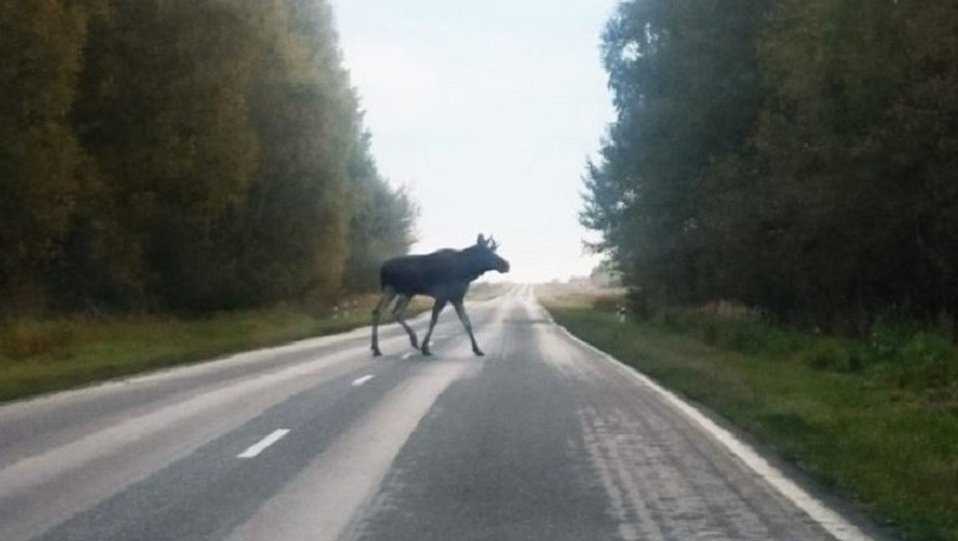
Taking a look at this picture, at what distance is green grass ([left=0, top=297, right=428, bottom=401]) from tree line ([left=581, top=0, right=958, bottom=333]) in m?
11.4

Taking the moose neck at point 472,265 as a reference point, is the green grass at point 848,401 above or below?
below

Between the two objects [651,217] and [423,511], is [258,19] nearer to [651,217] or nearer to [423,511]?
[651,217]

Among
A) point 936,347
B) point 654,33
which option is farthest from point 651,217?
point 936,347

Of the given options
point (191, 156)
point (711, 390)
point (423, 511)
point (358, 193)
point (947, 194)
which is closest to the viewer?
point (423, 511)

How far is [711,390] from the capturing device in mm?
21547

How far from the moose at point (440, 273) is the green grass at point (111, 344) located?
4.09m

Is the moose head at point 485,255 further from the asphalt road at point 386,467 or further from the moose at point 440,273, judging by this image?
the asphalt road at point 386,467

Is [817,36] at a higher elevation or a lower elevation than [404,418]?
higher

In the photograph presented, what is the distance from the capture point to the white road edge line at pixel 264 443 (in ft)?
45.6

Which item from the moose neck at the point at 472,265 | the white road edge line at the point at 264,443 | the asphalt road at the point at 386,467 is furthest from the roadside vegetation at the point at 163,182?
the white road edge line at the point at 264,443

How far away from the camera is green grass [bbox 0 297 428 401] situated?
2488cm

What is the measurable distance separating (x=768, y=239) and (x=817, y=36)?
612cm

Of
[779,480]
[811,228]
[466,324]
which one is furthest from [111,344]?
[779,480]

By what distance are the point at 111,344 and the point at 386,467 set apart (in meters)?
22.6
